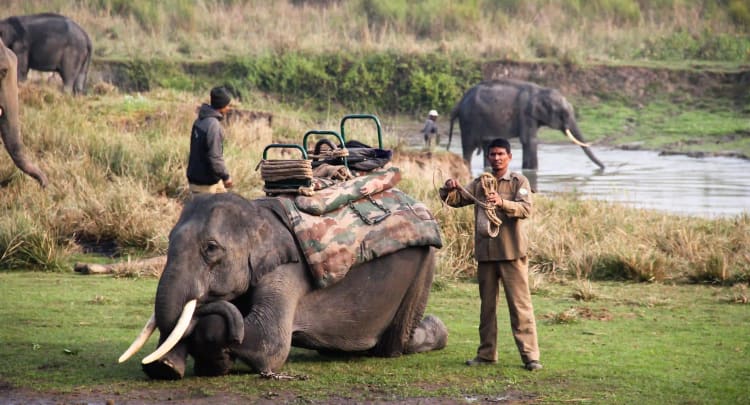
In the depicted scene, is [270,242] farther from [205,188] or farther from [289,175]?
[205,188]

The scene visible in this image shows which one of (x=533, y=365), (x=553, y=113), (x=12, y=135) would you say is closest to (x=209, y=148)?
(x=12, y=135)

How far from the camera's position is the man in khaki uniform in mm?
8555

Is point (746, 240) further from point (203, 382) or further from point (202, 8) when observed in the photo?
point (202, 8)

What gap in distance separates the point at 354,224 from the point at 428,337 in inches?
47.3

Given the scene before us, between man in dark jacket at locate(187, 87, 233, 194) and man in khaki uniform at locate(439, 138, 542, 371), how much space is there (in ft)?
14.5

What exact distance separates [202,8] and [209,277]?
3267 cm

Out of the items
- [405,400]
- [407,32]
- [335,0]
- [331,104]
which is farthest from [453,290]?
[335,0]

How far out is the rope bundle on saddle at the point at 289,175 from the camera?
847 centimetres

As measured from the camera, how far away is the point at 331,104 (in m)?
32.1

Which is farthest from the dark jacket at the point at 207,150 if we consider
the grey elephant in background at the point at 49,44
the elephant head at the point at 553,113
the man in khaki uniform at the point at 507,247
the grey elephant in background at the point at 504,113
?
the elephant head at the point at 553,113

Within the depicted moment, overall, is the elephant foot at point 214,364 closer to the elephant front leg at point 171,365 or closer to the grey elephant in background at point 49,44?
the elephant front leg at point 171,365

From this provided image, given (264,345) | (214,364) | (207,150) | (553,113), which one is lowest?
(214,364)

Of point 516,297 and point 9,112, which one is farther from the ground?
point 9,112

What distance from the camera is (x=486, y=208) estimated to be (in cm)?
850
